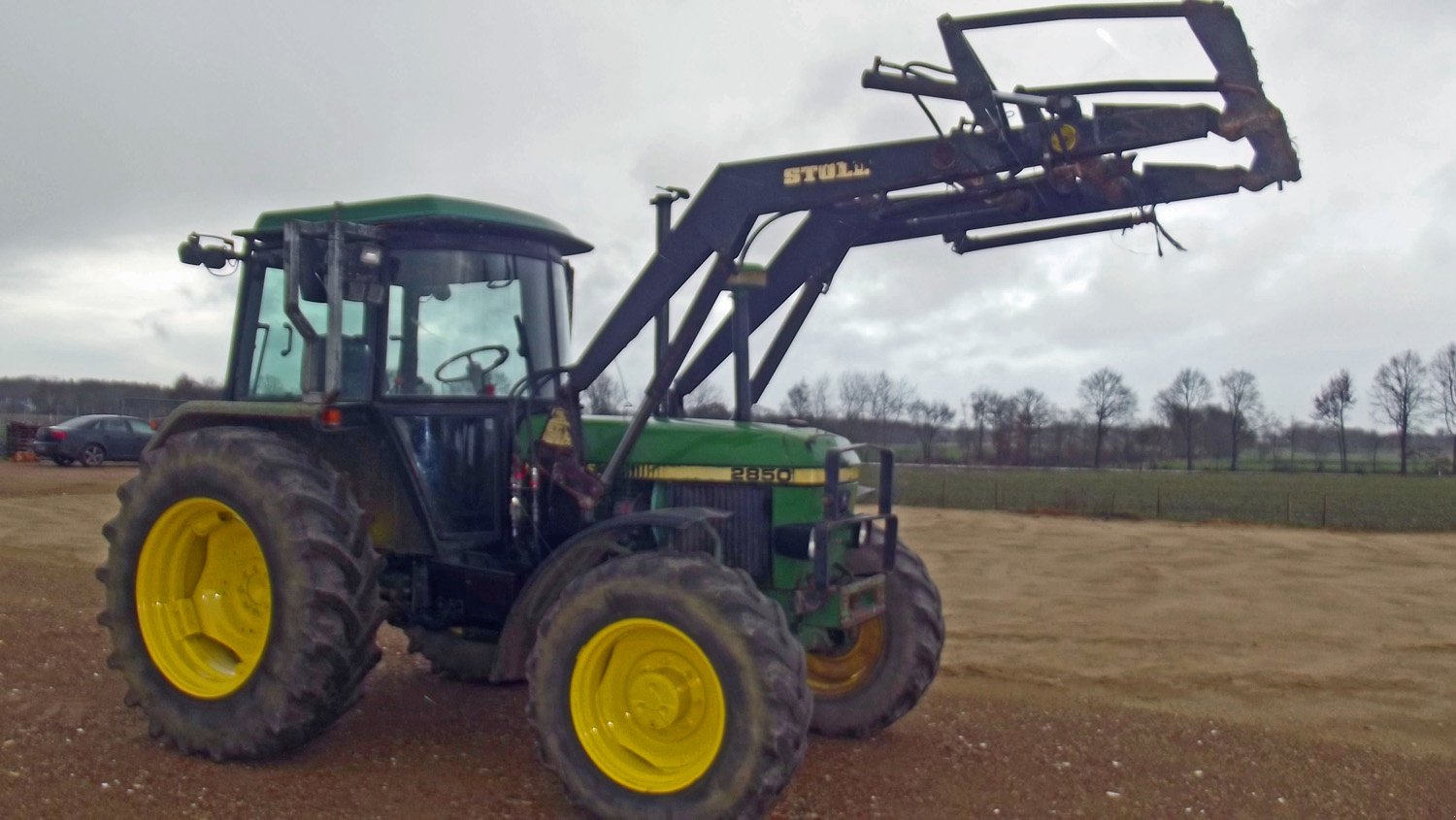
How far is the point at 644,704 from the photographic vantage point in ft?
15.6

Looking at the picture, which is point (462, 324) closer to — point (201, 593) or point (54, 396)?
point (201, 593)

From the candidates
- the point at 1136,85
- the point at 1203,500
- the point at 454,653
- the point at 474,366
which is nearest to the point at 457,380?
the point at 474,366

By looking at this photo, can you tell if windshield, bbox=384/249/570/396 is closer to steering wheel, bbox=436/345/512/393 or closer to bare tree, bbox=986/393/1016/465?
steering wheel, bbox=436/345/512/393

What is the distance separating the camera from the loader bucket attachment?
14.9ft

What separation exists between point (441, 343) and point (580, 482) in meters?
1.02

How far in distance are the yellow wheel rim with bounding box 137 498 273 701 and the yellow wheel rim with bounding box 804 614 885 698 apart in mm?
2776

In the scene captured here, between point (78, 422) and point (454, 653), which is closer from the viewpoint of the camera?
point (454, 653)

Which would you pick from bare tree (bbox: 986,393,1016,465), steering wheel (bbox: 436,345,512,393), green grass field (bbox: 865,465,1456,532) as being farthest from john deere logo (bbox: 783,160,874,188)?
bare tree (bbox: 986,393,1016,465)

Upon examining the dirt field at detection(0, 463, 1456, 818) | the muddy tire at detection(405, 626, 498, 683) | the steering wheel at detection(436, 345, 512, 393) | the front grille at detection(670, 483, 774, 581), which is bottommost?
the dirt field at detection(0, 463, 1456, 818)

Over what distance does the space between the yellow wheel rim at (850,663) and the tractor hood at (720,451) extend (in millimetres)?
1034

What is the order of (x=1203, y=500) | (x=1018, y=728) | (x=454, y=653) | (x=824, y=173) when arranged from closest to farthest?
(x=824, y=173) → (x=1018, y=728) → (x=454, y=653) → (x=1203, y=500)

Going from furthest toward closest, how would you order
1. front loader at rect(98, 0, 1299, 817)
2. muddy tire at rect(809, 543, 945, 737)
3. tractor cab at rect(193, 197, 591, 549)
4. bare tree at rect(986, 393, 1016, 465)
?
bare tree at rect(986, 393, 1016, 465) → muddy tire at rect(809, 543, 945, 737) → tractor cab at rect(193, 197, 591, 549) → front loader at rect(98, 0, 1299, 817)

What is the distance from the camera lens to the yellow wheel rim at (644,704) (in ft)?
15.2

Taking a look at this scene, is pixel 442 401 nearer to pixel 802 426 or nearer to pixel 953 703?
pixel 802 426
